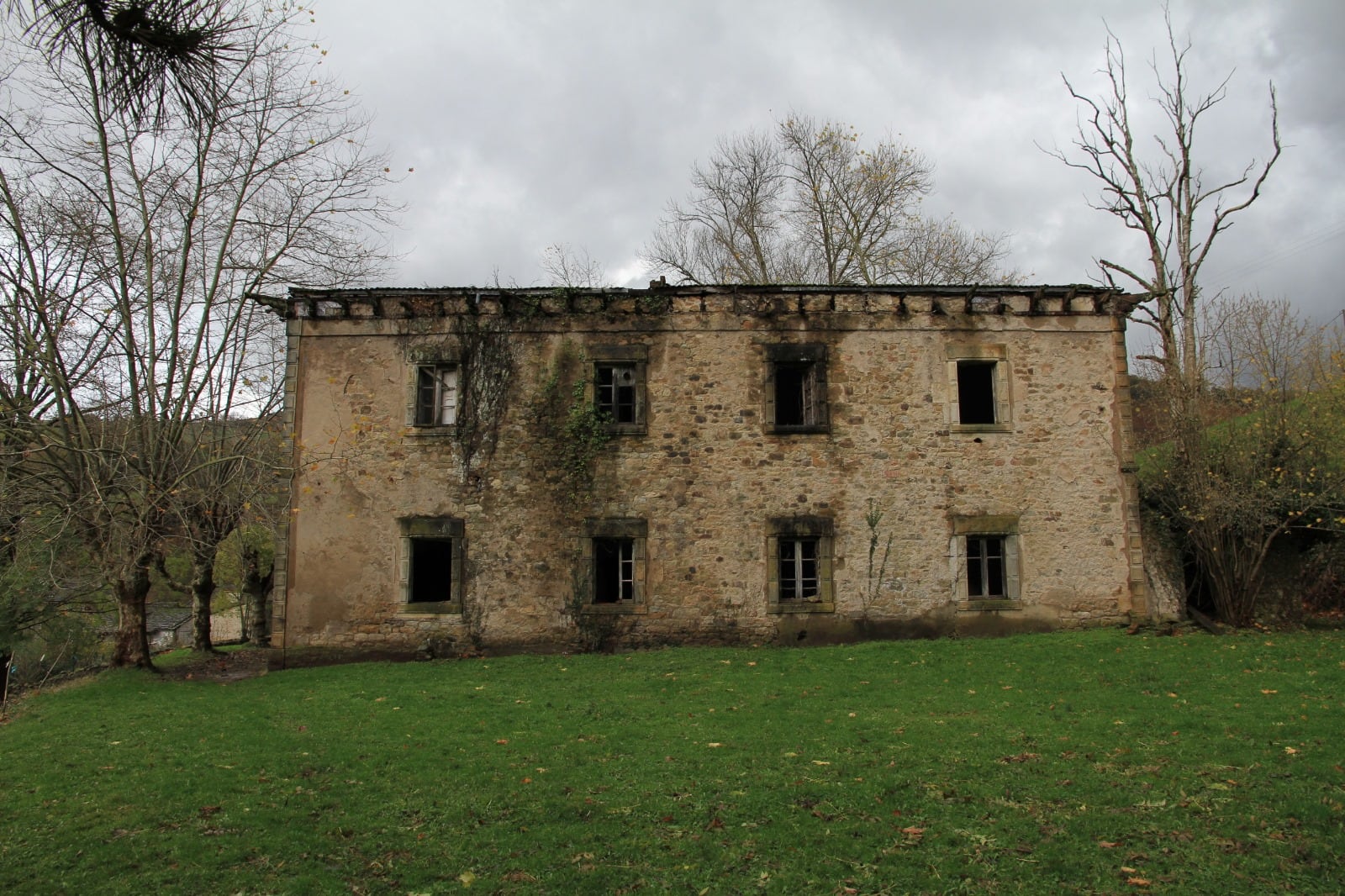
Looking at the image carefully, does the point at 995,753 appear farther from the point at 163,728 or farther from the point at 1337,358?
the point at 1337,358

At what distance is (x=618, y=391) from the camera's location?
14.5 metres

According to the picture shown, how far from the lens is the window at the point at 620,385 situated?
14.3 m

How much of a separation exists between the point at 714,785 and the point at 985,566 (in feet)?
29.1

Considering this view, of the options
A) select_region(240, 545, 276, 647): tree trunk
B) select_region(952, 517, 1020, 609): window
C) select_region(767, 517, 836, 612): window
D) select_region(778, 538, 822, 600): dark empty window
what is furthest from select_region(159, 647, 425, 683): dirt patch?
select_region(952, 517, 1020, 609): window

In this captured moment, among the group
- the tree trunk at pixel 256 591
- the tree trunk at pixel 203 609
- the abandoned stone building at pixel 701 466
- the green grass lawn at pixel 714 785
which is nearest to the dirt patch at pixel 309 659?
the abandoned stone building at pixel 701 466

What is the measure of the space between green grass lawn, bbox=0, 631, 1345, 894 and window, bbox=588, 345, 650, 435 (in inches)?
188

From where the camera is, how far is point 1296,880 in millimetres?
4910

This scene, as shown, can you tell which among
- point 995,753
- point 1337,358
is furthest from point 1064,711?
point 1337,358

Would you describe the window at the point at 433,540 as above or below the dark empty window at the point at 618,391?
below

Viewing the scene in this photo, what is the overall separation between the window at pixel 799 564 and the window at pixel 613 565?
2210 mm

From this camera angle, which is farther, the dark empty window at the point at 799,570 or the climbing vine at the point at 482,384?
the climbing vine at the point at 482,384

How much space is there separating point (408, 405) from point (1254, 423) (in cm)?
1485

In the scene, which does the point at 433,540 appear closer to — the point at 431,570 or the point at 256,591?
the point at 431,570

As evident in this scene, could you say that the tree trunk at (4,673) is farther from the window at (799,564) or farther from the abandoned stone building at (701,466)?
the window at (799,564)
